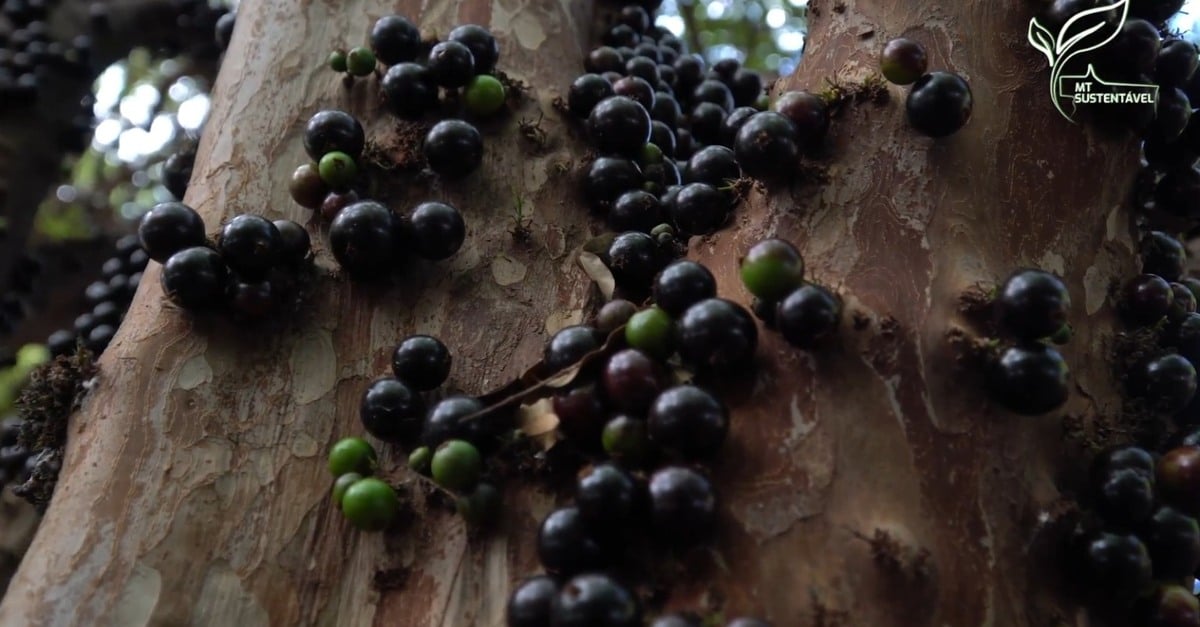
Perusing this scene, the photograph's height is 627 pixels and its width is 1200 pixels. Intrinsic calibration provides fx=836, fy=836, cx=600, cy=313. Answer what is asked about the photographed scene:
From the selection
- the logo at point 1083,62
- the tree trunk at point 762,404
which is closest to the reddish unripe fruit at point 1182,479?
Result: the tree trunk at point 762,404

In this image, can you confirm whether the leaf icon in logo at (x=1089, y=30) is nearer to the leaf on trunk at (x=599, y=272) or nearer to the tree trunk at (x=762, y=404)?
the tree trunk at (x=762, y=404)

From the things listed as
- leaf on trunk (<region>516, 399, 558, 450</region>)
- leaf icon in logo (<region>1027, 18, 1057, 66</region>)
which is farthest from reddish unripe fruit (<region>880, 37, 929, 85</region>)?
leaf on trunk (<region>516, 399, 558, 450</region>)

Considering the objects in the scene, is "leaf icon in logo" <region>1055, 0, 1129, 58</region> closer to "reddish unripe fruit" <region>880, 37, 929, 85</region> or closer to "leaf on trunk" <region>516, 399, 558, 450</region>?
"reddish unripe fruit" <region>880, 37, 929, 85</region>

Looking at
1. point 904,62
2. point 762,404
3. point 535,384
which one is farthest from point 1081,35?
point 535,384

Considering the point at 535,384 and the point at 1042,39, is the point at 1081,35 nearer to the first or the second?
the point at 1042,39

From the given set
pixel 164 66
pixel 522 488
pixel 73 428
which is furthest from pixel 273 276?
pixel 164 66

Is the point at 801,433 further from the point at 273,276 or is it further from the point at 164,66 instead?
the point at 164,66
